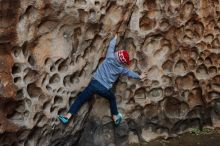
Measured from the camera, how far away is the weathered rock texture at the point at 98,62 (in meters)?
5.77

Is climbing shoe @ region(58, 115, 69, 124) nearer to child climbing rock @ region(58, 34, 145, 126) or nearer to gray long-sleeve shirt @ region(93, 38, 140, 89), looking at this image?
child climbing rock @ region(58, 34, 145, 126)

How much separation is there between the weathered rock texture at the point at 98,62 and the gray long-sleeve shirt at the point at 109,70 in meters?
0.11

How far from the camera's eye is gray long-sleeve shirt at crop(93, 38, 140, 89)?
6371mm

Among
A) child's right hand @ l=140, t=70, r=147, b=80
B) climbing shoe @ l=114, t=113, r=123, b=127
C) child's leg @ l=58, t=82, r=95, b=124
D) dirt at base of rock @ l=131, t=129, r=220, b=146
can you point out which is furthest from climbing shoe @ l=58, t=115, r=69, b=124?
dirt at base of rock @ l=131, t=129, r=220, b=146

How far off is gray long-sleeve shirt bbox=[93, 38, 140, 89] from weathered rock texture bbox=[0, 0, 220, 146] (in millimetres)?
114

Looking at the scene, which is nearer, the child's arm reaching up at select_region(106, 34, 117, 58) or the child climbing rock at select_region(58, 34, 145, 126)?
the child climbing rock at select_region(58, 34, 145, 126)

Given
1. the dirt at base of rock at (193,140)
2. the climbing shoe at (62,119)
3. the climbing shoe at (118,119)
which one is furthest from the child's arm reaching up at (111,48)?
the dirt at base of rock at (193,140)

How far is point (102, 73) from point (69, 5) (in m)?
0.95

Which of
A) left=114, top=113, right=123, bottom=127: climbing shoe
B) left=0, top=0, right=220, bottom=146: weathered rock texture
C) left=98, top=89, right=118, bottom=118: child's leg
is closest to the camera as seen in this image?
left=0, top=0, right=220, bottom=146: weathered rock texture

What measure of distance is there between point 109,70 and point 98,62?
24 cm

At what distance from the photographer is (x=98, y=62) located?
6531 millimetres

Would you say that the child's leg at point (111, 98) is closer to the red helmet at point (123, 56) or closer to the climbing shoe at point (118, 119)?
the climbing shoe at point (118, 119)

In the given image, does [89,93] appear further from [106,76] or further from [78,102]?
[106,76]

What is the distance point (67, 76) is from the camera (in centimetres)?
624
